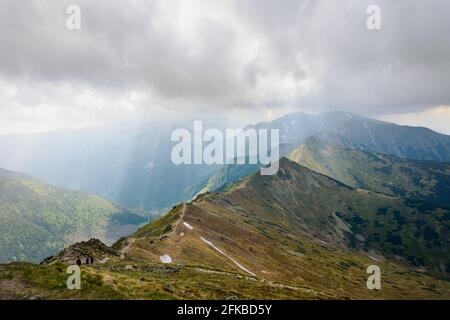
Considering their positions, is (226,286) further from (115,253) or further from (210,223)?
(210,223)

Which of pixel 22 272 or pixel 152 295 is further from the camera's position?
pixel 22 272

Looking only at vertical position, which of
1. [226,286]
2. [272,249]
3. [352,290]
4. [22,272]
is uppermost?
A: [22,272]

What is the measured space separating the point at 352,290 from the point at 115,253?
114 meters

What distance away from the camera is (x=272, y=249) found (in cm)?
17938
